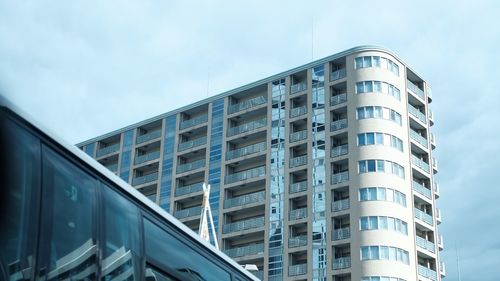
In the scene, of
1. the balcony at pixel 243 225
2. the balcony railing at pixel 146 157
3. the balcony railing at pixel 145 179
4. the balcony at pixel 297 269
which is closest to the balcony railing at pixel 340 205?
the balcony at pixel 297 269

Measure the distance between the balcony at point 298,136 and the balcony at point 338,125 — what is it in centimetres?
267

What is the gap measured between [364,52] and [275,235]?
1742 centimetres

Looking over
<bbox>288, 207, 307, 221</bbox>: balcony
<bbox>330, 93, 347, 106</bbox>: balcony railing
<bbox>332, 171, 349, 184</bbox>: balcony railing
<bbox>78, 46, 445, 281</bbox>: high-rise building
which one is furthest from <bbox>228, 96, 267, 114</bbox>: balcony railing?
<bbox>288, 207, 307, 221</bbox>: balcony

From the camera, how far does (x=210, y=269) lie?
8.48 metres

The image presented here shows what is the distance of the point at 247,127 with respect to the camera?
72.6 m

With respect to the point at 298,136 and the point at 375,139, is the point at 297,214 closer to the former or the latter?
the point at 298,136

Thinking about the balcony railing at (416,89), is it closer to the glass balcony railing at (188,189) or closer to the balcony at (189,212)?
the glass balcony railing at (188,189)

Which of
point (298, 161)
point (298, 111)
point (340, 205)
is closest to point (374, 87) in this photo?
point (298, 111)

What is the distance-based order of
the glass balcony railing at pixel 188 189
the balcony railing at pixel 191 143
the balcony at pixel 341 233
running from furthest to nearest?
the balcony railing at pixel 191 143 → the glass balcony railing at pixel 188 189 → the balcony at pixel 341 233

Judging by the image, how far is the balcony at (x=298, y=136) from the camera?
2699 inches

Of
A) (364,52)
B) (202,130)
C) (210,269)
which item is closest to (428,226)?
(364,52)

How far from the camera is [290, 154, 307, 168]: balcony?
67500mm

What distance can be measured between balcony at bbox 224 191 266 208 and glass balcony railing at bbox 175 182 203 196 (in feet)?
13.2

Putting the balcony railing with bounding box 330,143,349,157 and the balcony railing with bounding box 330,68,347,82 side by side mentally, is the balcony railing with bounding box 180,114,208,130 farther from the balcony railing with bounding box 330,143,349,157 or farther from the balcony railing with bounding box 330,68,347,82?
the balcony railing with bounding box 330,143,349,157
